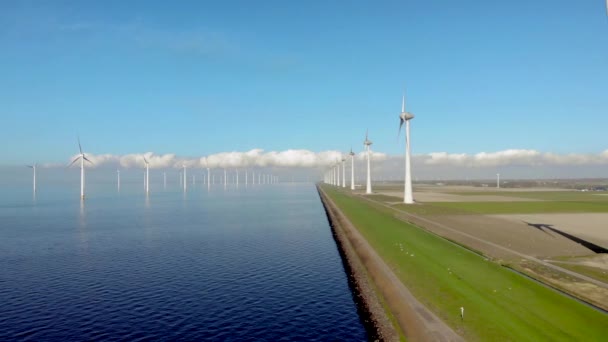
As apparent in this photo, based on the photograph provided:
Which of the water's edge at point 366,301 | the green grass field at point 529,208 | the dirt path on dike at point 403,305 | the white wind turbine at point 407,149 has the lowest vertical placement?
the water's edge at point 366,301

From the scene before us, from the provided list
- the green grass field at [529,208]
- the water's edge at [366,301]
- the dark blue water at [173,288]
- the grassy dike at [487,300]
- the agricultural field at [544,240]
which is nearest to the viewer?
the grassy dike at [487,300]

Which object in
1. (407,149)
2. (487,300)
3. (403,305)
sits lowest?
(403,305)

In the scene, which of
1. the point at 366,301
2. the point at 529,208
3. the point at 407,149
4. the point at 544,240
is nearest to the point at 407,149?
the point at 407,149

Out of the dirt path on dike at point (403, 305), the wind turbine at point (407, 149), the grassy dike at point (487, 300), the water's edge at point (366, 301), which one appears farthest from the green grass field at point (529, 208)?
the dirt path on dike at point (403, 305)

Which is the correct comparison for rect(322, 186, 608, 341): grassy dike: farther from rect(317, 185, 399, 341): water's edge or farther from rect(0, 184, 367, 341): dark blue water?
rect(0, 184, 367, 341): dark blue water

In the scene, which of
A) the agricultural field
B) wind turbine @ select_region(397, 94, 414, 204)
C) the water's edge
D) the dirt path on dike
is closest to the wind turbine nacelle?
wind turbine @ select_region(397, 94, 414, 204)

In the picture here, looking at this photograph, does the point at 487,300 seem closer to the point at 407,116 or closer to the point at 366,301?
the point at 366,301

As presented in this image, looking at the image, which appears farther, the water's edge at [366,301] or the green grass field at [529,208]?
the green grass field at [529,208]

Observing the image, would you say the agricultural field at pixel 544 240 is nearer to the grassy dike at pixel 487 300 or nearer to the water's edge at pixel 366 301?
the grassy dike at pixel 487 300

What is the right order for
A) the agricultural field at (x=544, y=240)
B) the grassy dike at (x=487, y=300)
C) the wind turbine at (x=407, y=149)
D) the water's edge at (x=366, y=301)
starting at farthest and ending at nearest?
the wind turbine at (x=407, y=149) → the agricultural field at (x=544, y=240) → the water's edge at (x=366, y=301) → the grassy dike at (x=487, y=300)
